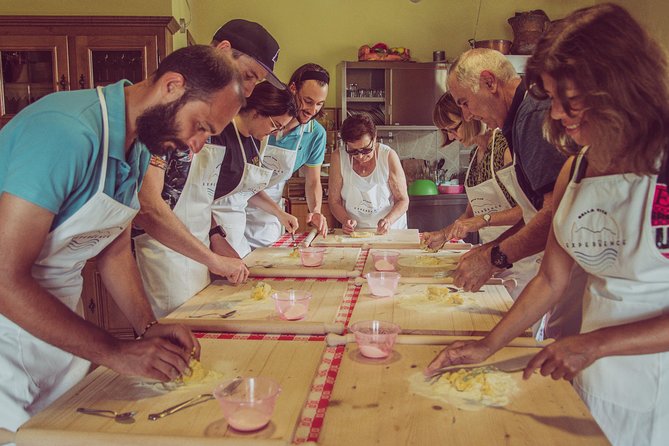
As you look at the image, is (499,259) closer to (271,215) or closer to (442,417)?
(442,417)

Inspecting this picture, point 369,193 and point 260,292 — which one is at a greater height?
point 369,193

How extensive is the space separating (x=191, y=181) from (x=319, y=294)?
810mm

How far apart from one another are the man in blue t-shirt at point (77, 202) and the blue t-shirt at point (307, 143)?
1.76m

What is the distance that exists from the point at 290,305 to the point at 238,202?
4.45ft

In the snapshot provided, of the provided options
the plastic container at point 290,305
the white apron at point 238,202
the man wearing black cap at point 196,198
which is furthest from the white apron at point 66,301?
the white apron at point 238,202

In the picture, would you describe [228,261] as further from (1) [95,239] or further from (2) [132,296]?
(1) [95,239]

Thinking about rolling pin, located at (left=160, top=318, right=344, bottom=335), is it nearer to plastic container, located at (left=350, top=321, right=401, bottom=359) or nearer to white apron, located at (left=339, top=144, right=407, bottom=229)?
plastic container, located at (left=350, top=321, right=401, bottom=359)

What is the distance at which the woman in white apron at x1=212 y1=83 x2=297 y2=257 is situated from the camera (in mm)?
2672

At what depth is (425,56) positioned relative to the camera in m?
6.80

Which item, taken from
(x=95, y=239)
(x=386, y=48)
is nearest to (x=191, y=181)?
(x=95, y=239)

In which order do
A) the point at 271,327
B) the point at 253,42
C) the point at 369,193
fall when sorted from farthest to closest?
1. the point at 369,193
2. the point at 253,42
3. the point at 271,327

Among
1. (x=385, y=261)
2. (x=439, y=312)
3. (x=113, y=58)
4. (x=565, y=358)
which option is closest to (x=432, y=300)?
(x=439, y=312)

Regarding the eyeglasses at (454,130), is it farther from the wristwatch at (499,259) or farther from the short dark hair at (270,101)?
the wristwatch at (499,259)

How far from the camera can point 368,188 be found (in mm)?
4078
